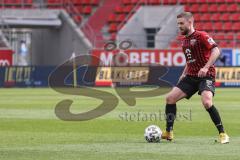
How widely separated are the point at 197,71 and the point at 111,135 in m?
2.36

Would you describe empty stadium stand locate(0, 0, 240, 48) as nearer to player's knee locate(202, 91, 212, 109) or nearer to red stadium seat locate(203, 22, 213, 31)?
red stadium seat locate(203, 22, 213, 31)

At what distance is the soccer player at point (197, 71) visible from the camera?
12.7 metres

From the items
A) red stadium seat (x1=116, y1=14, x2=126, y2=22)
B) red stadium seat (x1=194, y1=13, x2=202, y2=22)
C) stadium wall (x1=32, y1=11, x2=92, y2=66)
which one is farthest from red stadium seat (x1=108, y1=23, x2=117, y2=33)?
red stadium seat (x1=194, y1=13, x2=202, y2=22)

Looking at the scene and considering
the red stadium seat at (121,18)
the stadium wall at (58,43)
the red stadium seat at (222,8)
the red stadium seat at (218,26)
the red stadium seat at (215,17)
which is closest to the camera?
the red stadium seat at (218,26)

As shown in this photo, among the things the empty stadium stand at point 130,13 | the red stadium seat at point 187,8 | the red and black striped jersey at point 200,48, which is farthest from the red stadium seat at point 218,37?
the red and black striped jersey at point 200,48

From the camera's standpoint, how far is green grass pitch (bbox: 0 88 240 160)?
36.1ft

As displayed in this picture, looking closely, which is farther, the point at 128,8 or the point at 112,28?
the point at 128,8

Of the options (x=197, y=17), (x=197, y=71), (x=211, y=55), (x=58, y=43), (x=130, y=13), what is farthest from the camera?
(x=58, y=43)

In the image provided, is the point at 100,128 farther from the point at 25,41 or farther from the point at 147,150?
the point at 25,41

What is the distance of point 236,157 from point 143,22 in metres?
33.9

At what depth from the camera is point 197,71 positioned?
13.1 metres

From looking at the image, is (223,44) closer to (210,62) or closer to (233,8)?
(233,8)

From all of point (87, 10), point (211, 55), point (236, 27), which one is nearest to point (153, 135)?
point (211, 55)

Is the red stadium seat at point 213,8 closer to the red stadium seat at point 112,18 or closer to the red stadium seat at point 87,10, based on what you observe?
the red stadium seat at point 112,18
